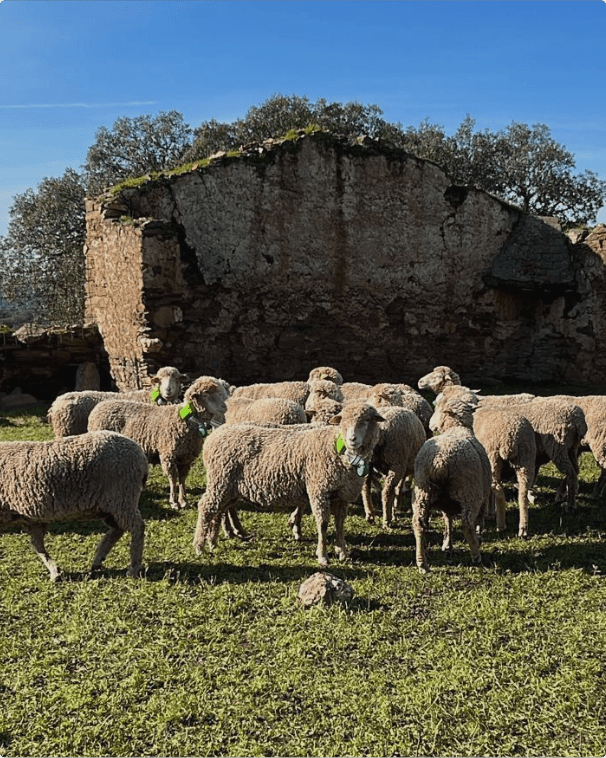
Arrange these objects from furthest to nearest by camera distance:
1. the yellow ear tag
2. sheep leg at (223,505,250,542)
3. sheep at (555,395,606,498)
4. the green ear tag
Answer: sheep at (555,395,606,498), the green ear tag, sheep leg at (223,505,250,542), the yellow ear tag

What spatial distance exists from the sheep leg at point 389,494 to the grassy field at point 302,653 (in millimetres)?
613

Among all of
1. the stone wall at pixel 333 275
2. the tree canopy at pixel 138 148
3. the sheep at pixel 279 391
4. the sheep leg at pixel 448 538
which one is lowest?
the sheep leg at pixel 448 538

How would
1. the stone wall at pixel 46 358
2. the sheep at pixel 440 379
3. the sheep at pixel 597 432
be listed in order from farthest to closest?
the stone wall at pixel 46 358
the sheep at pixel 440 379
the sheep at pixel 597 432

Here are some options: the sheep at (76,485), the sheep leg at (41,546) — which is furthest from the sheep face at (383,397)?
the sheep leg at (41,546)

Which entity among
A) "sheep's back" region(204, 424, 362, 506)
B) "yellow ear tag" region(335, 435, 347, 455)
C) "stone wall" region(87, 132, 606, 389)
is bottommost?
"sheep's back" region(204, 424, 362, 506)

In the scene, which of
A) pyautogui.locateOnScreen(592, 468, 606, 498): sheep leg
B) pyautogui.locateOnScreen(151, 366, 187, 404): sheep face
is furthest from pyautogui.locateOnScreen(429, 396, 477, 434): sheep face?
pyautogui.locateOnScreen(151, 366, 187, 404): sheep face

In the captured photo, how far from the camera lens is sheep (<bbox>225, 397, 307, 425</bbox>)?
780 cm

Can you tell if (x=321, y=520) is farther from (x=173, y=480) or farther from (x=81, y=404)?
(x=81, y=404)

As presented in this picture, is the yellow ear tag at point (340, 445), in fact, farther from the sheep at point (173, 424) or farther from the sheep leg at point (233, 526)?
the sheep at point (173, 424)

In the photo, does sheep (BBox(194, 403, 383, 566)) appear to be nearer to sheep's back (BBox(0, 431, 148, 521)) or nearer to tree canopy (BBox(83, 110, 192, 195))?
sheep's back (BBox(0, 431, 148, 521))

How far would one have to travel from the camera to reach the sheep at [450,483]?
5.62 meters

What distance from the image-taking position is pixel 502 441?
6.77m

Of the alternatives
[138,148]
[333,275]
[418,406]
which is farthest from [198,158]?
[418,406]

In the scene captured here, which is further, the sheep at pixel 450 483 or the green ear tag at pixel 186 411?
the green ear tag at pixel 186 411
